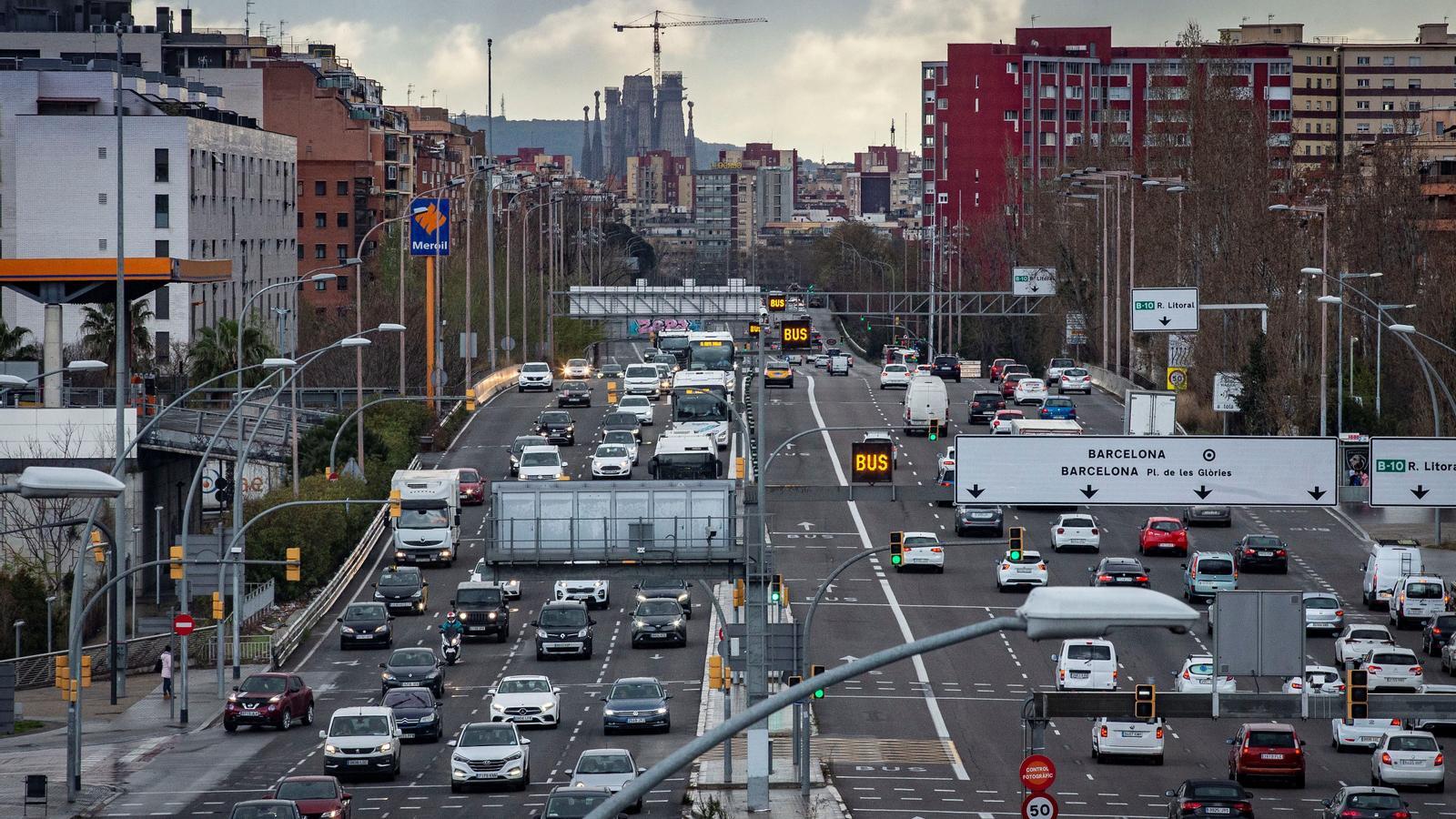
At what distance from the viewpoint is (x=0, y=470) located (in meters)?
66.6

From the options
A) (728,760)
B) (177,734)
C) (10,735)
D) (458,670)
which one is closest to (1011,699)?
(728,760)

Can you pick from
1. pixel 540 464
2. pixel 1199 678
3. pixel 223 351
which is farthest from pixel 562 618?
pixel 223 351

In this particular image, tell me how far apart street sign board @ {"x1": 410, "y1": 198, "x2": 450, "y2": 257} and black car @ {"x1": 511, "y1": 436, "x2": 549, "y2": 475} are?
1357 cm

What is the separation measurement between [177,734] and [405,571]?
13.0 meters

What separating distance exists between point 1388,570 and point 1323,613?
4.33 m

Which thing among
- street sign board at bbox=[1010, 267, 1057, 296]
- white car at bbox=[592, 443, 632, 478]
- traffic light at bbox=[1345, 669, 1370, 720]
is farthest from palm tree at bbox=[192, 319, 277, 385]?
traffic light at bbox=[1345, 669, 1370, 720]

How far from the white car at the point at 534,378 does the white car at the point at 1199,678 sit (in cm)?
6069

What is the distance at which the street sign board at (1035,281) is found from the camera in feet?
410

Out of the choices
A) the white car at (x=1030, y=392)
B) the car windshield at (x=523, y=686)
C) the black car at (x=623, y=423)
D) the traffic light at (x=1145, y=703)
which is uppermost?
the white car at (x=1030, y=392)

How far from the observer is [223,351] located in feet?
280

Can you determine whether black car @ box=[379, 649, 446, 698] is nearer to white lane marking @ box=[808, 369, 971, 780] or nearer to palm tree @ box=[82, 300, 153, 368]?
white lane marking @ box=[808, 369, 971, 780]

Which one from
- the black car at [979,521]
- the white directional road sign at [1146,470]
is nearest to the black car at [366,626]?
the black car at [979,521]

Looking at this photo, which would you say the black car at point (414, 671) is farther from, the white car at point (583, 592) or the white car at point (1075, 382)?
the white car at point (1075, 382)

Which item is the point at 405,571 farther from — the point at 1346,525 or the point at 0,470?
the point at 1346,525
